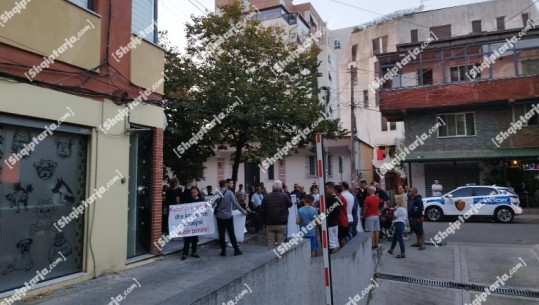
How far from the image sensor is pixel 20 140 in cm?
647

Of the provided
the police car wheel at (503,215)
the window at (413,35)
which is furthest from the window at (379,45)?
the police car wheel at (503,215)

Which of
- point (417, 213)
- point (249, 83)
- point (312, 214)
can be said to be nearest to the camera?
point (312, 214)

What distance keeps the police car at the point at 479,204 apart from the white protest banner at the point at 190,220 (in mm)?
12090

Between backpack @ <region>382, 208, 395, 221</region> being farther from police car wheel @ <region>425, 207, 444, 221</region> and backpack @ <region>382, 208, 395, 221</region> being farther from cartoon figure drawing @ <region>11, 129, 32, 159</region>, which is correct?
cartoon figure drawing @ <region>11, 129, 32, 159</region>

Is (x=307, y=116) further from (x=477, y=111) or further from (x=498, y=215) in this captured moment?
(x=477, y=111)

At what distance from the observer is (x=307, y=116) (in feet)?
52.6

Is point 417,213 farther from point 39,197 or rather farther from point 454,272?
point 39,197

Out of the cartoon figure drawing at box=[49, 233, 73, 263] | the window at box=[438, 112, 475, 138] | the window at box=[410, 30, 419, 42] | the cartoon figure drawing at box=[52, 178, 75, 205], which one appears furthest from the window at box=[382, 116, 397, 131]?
the cartoon figure drawing at box=[49, 233, 73, 263]

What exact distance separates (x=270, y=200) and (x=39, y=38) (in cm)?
570

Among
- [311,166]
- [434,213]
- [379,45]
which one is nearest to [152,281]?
[434,213]

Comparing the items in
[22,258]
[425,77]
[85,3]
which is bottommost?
[22,258]

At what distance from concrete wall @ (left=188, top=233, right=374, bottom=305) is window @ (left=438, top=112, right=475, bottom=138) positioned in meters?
19.1

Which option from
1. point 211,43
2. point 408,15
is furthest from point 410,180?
point 408,15

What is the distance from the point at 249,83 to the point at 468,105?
1496 centimetres
